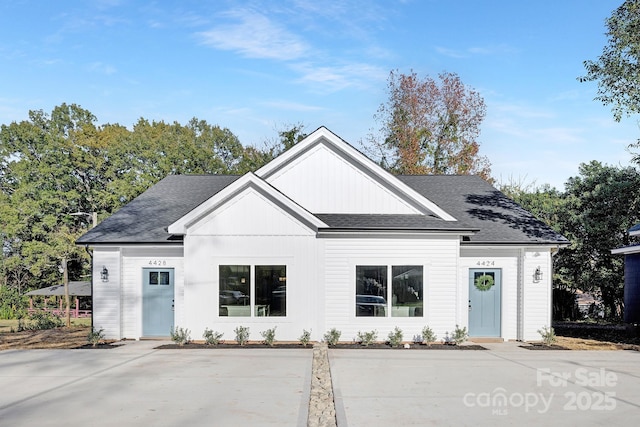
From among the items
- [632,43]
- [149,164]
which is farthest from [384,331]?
[149,164]

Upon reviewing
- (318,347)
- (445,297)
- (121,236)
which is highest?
(121,236)

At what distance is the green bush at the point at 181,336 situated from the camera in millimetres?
15266

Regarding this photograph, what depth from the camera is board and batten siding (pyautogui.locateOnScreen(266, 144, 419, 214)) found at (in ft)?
56.3

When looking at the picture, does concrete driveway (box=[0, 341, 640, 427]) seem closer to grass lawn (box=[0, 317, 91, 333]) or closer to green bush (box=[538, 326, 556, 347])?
green bush (box=[538, 326, 556, 347])

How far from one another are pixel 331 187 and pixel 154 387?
910 cm

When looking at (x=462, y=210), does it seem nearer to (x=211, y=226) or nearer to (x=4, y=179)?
(x=211, y=226)

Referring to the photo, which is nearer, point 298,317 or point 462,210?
point 298,317

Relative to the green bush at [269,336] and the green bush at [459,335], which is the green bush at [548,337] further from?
the green bush at [269,336]

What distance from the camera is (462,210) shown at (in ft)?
61.6

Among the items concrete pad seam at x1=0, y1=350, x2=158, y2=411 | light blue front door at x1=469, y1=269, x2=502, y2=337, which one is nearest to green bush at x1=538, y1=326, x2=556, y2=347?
light blue front door at x1=469, y1=269, x2=502, y2=337

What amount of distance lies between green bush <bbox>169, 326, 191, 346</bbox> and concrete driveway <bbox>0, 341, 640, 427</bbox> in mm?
1000

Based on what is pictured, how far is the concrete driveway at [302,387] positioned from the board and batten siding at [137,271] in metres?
2.28

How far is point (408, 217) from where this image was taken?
16.7m

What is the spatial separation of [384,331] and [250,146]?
34460 mm
